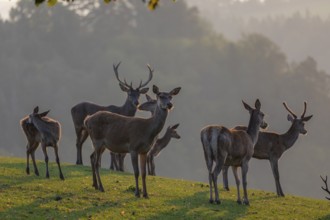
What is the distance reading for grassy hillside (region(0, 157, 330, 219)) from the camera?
1672cm

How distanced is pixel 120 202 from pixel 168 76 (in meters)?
129

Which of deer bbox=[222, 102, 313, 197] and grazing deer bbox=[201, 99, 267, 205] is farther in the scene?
deer bbox=[222, 102, 313, 197]

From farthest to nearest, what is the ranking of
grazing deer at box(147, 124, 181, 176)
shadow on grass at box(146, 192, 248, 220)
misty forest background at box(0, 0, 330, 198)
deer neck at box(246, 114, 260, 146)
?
misty forest background at box(0, 0, 330, 198) → grazing deer at box(147, 124, 181, 176) → deer neck at box(246, 114, 260, 146) → shadow on grass at box(146, 192, 248, 220)

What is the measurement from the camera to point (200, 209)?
1831 cm

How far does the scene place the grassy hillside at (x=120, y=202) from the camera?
54.9 feet

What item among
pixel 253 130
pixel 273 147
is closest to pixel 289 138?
pixel 273 147

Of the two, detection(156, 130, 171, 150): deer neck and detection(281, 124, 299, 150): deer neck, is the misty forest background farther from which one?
detection(281, 124, 299, 150): deer neck

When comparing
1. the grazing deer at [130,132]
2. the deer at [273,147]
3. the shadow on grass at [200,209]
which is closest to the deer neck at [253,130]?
the shadow on grass at [200,209]

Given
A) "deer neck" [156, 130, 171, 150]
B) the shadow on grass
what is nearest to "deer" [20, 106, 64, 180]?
the shadow on grass

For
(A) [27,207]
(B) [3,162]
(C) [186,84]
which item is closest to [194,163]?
(C) [186,84]

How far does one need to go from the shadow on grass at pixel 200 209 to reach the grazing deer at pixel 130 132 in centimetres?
109

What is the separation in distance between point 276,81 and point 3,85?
53.8 m

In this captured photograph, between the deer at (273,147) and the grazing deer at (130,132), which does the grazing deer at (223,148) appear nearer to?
the grazing deer at (130,132)

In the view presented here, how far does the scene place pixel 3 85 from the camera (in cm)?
13462
